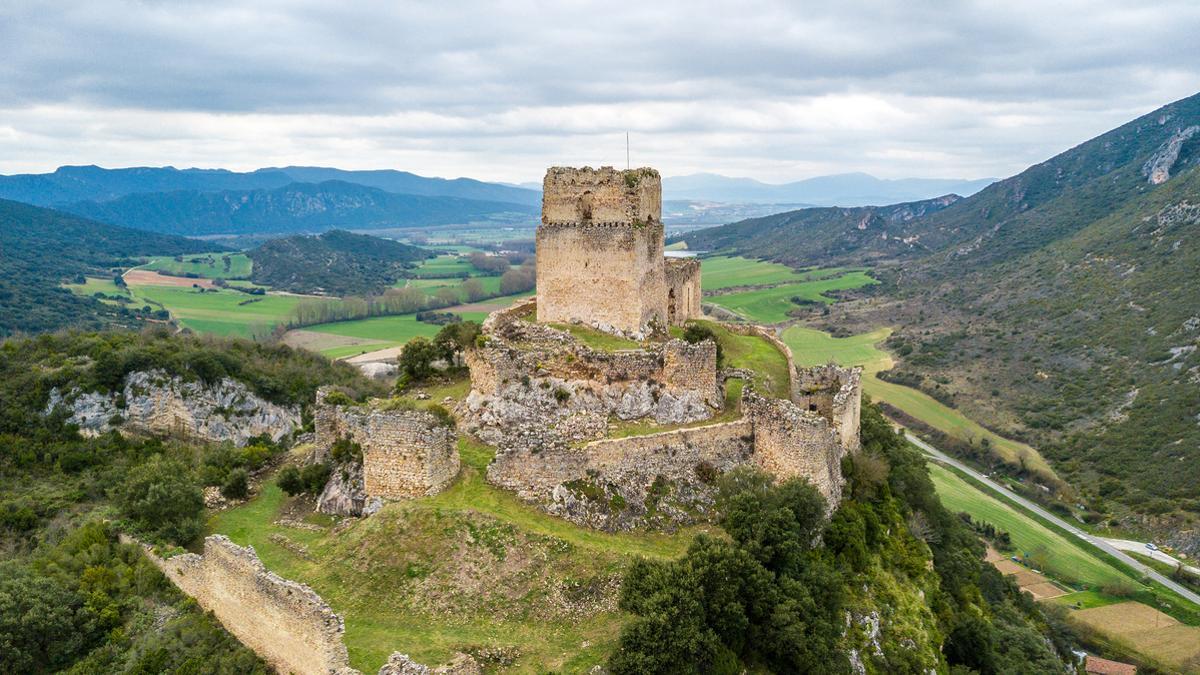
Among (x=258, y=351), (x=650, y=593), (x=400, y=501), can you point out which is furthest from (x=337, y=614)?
(x=258, y=351)

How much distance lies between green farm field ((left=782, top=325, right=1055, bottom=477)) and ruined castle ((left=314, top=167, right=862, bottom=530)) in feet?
76.1

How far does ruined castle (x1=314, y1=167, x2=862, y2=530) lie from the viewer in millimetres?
21812

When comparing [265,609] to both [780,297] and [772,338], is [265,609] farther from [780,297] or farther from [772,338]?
[780,297]

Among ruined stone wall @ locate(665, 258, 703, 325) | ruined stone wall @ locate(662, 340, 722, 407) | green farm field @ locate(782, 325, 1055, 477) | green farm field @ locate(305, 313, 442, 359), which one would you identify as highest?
ruined stone wall @ locate(665, 258, 703, 325)

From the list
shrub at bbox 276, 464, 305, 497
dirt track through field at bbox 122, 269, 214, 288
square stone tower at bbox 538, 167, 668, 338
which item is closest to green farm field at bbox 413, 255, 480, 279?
dirt track through field at bbox 122, 269, 214, 288

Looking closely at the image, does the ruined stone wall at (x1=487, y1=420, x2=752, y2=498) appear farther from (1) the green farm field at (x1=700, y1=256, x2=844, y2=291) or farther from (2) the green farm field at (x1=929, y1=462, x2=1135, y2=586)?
(1) the green farm field at (x1=700, y1=256, x2=844, y2=291)

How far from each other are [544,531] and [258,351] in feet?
169

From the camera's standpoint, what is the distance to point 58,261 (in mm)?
119688

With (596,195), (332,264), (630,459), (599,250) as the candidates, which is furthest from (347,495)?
(332,264)

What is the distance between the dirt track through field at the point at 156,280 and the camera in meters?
126

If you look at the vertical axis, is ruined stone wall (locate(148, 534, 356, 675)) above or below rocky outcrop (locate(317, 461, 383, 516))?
below

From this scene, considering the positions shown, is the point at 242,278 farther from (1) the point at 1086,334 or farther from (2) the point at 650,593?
(2) the point at 650,593

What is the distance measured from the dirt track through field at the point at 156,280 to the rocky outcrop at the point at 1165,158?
136644 millimetres

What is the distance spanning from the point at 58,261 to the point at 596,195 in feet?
394
